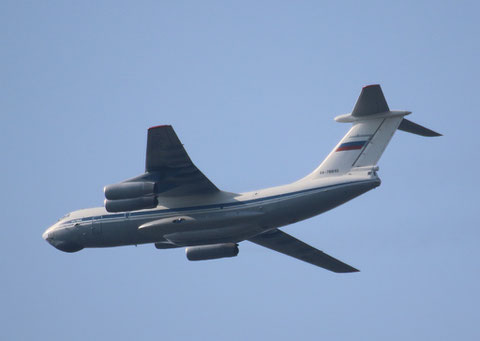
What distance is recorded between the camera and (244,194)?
21.8 m

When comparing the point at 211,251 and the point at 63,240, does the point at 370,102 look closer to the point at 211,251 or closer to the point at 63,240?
the point at 211,251

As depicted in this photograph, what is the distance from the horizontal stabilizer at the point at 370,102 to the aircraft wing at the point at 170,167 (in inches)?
156

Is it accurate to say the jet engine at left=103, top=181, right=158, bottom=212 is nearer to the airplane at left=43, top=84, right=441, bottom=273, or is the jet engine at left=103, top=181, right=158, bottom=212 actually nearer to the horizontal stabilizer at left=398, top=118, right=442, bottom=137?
the airplane at left=43, top=84, right=441, bottom=273

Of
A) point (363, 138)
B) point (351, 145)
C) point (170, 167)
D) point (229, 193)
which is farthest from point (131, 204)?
point (363, 138)

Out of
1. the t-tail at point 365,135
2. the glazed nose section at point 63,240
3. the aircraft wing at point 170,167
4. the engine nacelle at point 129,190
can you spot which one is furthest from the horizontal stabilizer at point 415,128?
the glazed nose section at point 63,240

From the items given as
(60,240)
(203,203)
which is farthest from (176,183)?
(60,240)

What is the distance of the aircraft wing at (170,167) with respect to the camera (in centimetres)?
2016

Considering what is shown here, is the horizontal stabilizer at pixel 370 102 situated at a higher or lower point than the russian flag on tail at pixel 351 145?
higher

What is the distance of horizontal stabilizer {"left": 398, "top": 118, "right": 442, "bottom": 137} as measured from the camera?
21062 mm

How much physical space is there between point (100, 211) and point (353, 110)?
716 cm

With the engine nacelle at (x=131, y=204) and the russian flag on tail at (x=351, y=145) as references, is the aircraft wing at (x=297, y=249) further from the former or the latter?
the russian flag on tail at (x=351, y=145)

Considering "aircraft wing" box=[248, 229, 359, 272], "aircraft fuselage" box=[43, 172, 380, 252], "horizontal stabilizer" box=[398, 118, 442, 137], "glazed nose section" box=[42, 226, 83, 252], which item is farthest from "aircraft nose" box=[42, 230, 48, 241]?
"horizontal stabilizer" box=[398, 118, 442, 137]

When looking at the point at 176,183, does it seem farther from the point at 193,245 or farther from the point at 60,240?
the point at 60,240

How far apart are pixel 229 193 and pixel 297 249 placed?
3.80 metres
